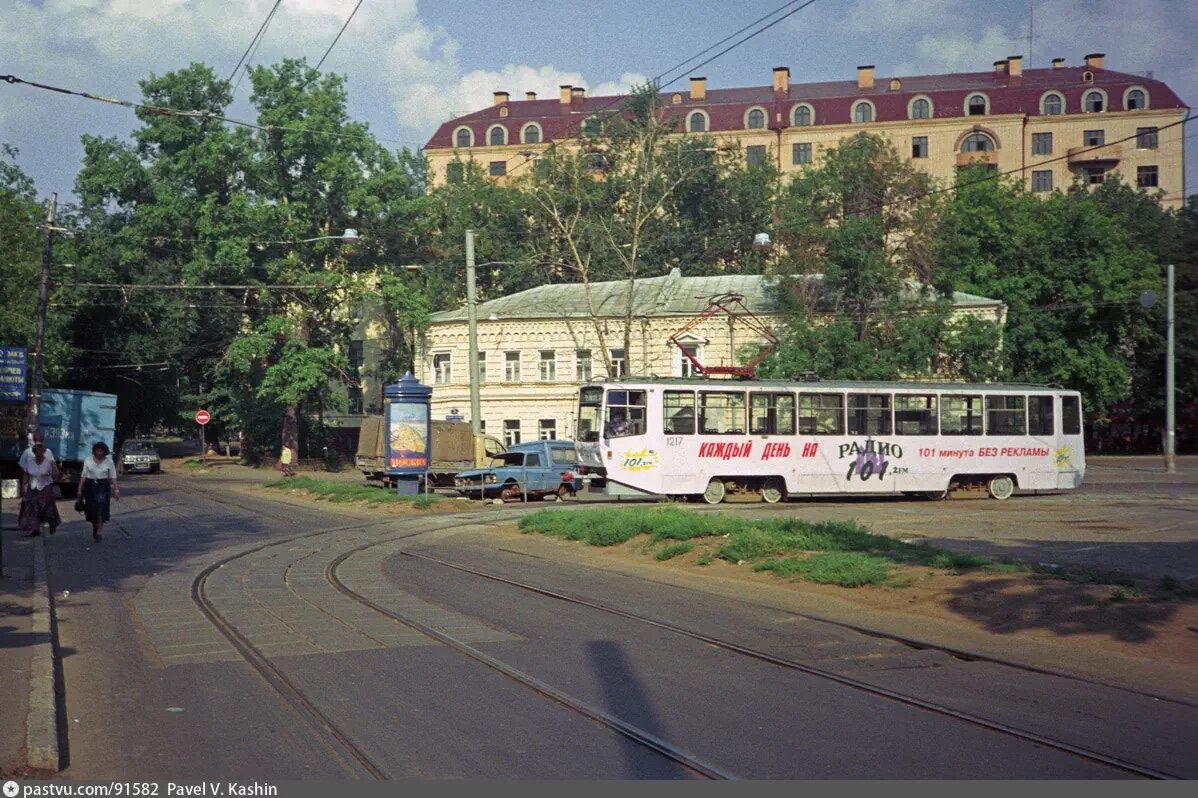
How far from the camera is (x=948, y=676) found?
9.18m

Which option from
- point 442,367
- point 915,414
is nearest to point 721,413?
point 915,414

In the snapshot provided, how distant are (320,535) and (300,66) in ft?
129

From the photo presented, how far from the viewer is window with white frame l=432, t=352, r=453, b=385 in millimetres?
59094

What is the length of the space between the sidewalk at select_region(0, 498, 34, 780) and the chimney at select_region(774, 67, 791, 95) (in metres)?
81.9

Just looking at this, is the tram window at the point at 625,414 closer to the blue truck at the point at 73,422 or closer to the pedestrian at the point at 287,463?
the blue truck at the point at 73,422

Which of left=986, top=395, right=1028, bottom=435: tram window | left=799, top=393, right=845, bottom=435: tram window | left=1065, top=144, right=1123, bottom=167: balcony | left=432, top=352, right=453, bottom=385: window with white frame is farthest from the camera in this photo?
left=1065, top=144, right=1123, bottom=167: balcony

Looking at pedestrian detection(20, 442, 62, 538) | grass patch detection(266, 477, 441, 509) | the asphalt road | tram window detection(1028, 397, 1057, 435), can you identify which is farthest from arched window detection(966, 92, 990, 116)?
the asphalt road

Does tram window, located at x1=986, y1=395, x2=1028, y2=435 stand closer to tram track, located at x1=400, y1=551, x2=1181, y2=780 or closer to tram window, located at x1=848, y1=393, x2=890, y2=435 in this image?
tram window, located at x1=848, y1=393, x2=890, y2=435

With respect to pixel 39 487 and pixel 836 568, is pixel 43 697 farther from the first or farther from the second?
pixel 39 487

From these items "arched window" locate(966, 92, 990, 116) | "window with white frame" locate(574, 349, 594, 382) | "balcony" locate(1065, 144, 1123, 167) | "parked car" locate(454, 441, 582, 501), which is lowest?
"parked car" locate(454, 441, 582, 501)

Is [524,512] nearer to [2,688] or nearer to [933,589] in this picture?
[933,589]

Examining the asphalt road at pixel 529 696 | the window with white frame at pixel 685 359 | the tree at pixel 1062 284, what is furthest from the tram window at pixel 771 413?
the tree at pixel 1062 284

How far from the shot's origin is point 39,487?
20.0 metres

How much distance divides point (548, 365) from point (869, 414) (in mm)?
25891
